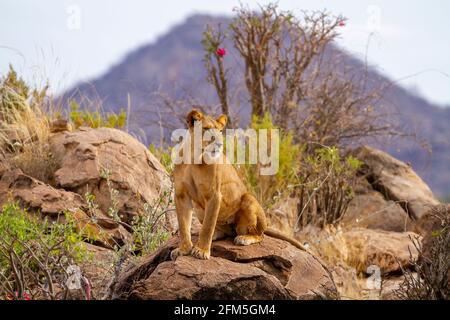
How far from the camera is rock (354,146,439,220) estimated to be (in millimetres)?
12594

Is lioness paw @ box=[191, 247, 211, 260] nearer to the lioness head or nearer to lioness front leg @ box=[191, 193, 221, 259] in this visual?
lioness front leg @ box=[191, 193, 221, 259]

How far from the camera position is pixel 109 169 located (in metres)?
9.21

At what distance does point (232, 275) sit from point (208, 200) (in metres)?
0.60

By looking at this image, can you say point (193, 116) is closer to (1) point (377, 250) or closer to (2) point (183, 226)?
(2) point (183, 226)

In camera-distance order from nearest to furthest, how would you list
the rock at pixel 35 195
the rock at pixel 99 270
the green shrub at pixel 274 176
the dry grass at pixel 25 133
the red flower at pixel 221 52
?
the rock at pixel 99 270
the rock at pixel 35 195
the dry grass at pixel 25 133
the green shrub at pixel 274 176
the red flower at pixel 221 52

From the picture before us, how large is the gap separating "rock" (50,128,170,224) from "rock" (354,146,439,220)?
4.67 meters

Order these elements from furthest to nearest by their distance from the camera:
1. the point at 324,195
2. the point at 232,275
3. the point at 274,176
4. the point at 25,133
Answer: the point at 324,195 → the point at 274,176 → the point at 25,133 → the point at 232,275

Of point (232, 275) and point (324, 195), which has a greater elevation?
point (232, 275)

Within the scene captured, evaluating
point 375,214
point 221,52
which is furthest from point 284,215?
point 221,52

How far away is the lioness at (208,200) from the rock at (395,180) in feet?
22.3

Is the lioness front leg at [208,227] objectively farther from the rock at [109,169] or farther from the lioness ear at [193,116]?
the rock at [109,169]

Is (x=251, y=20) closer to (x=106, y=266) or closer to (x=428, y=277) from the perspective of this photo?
(x=106, y=266)

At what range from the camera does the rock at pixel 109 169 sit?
29.9 ft

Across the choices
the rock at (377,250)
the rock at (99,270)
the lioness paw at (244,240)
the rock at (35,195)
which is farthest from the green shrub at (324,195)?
the lioness paw at (244,240)
